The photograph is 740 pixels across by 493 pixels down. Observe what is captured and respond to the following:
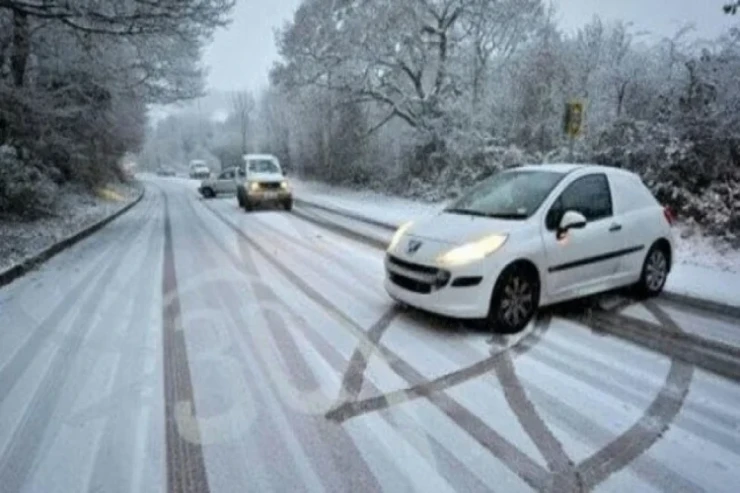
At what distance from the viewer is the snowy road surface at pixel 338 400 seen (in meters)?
3.51

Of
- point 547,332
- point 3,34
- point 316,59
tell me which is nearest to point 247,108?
point 316,59

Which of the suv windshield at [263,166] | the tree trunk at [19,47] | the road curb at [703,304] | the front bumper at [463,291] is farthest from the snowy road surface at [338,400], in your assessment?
the suv windshield at [263,166]

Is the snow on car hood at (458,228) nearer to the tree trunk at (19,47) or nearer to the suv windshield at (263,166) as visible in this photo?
the tree trunk at (19,47)

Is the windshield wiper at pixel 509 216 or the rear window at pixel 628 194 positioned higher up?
the rear window at pixel 628 194

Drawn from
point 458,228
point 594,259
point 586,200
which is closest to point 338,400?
point 458,228

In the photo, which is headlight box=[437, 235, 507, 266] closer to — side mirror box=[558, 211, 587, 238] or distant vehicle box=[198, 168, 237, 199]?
side mirror box=[558, 211, 587, 238]

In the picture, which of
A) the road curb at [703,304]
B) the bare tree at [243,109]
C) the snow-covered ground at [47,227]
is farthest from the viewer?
the bare tree at [243,109]

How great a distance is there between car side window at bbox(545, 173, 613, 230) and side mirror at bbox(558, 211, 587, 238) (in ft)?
0.27

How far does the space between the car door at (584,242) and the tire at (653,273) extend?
72cm

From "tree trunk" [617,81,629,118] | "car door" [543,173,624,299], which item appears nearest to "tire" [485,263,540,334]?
"car door" [543,173,624,299]

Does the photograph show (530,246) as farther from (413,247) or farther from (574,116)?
(574,116)

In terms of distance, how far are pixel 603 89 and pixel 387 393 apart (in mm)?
16411

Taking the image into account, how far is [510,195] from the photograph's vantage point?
277 inches

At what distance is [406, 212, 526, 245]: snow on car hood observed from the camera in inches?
243
